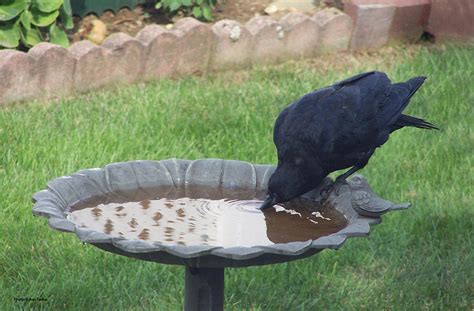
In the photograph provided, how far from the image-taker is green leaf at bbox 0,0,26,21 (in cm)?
604

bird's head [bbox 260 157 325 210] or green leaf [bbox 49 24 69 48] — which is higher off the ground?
bird's head [bbox 260 157 325 210]

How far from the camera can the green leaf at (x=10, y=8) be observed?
6035 millimetres

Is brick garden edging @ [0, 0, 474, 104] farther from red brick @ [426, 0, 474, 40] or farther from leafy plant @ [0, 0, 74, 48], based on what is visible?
leafy plant @ [0, 0, 74, 48]

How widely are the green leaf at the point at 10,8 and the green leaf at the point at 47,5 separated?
13 centimetres

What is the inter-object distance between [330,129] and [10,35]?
3.12m

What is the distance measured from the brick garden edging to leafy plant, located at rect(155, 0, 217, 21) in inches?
10.0

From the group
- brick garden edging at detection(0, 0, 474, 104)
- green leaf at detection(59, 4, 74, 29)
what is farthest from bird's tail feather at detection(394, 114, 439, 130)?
green leaf at detection(59, 4, 74, 29)

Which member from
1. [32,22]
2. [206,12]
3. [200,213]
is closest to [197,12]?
[206,12]

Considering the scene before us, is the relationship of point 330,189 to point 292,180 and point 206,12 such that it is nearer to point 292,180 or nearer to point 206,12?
point 292,180

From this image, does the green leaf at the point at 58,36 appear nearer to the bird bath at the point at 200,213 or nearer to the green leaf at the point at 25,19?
the green leaf at the point at 25,19

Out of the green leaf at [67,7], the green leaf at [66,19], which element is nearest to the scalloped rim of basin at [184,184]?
the green leaf at [67,7]

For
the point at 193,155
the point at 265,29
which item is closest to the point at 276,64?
the point at 265,29

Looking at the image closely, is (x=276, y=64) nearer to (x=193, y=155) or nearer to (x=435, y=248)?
(x=193, y=155)

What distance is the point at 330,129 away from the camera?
3596mm
